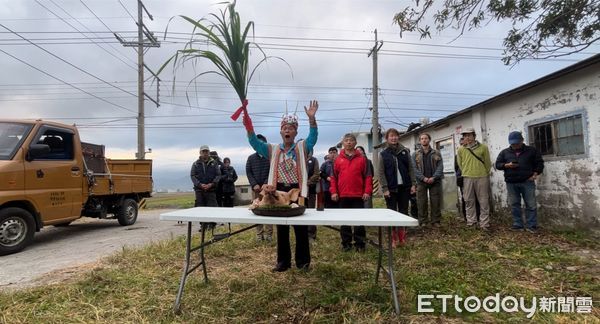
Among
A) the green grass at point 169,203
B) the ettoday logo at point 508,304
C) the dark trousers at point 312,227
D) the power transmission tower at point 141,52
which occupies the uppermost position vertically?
the power transmission tower at point 141,52

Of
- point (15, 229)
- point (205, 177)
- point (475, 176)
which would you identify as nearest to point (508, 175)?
point (475, 176)

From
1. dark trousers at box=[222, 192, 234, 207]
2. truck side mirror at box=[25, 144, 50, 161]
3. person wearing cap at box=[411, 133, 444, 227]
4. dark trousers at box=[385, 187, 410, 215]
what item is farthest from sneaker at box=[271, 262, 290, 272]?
dark trousers at box=[222, 192, 234, 207]

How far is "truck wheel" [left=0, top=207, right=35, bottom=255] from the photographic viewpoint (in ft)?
19.2

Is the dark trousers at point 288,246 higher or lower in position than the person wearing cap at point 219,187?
lower

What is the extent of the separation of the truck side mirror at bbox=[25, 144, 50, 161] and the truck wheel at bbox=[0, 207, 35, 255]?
0.83 meters

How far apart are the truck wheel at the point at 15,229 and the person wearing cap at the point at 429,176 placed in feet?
21.8

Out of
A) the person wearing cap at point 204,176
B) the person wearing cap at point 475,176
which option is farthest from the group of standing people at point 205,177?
the person wearing cap at point 475,176

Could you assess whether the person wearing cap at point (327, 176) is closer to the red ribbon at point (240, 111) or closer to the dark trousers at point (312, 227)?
the dark trousers at point (312, 227)

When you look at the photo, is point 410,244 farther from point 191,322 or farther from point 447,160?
point 447,160

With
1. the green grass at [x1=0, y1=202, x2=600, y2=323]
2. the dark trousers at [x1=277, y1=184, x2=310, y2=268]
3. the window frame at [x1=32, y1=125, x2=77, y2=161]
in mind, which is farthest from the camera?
the window frame at [x1=32, y1=125, x2=77, y2=161]

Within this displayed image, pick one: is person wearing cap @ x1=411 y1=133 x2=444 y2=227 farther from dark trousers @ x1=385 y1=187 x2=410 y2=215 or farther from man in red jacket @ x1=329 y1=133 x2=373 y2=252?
man in red jacket @ x1=329 y1=133 x2=373 y2=252

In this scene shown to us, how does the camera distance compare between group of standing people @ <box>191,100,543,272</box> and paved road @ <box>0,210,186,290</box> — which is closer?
group of standing people @ <box>191,100,543,272</box>

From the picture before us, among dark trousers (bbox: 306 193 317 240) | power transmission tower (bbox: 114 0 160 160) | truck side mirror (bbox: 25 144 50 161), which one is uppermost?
power transmission tower (bbox: 114 0 160 160)

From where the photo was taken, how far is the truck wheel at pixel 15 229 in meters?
5.84
